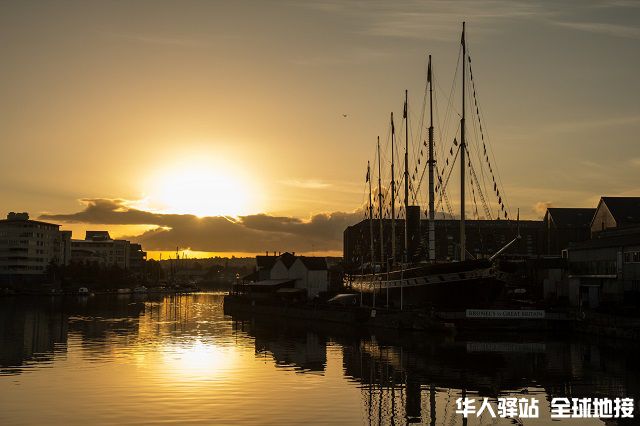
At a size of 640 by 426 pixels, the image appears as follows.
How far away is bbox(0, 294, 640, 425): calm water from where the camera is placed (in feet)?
118

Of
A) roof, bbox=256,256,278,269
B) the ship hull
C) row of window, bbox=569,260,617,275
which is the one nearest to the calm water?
the ship hull

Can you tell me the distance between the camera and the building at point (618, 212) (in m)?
127

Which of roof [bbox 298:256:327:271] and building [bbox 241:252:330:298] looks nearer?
building [bbox 241:252:330:298]

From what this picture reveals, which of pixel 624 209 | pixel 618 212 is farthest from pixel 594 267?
pixel 624 209

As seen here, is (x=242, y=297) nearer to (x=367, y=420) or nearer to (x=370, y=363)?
(x=370, y=363)

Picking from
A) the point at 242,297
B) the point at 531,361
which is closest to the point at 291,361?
the point at 531,361

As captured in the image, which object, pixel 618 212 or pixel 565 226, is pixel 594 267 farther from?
pixel 565 226

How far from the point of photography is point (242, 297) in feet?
467

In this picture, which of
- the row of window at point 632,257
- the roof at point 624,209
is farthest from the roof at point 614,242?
the roof at point 624,209

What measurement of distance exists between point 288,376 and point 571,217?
12637 cm

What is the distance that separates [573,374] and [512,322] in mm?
33959

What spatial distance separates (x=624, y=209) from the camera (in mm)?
128875

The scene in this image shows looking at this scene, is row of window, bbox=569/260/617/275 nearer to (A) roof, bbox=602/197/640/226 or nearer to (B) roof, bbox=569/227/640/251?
(B) roof, bbox=569/227/640/251

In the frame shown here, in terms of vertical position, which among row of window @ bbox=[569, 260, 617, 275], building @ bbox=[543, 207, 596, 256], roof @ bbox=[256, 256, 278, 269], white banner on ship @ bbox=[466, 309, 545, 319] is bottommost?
white banner on ship @ bbox=[466, 309, 545, 319]
